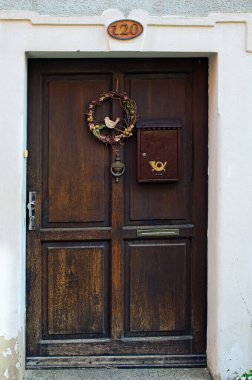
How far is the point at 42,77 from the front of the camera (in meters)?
4.88

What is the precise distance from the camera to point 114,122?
4.89 m

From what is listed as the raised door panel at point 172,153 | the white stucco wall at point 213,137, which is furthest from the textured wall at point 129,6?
the raised door panel at point 172,153

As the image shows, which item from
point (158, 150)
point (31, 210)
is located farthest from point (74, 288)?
point (158, 150)

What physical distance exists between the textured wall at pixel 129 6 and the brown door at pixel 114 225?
0.41 metres

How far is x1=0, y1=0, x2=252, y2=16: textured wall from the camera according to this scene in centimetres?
459

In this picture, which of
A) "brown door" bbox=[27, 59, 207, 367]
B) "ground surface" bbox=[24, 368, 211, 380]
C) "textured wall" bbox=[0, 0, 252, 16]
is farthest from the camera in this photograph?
"brown door" bbox=[27, 59, 207, 367]

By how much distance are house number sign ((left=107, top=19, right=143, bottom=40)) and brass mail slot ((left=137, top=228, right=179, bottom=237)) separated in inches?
58.5

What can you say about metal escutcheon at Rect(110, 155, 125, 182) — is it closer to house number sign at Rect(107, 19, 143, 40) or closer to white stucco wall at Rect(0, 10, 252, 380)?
white stucco wall at Rect(0, 10, 252, 380)

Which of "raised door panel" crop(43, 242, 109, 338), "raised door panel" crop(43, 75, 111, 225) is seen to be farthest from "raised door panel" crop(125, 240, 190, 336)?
"raised door panel" crop(43, 75, 111, 225)

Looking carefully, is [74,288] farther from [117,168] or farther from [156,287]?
[117,168]

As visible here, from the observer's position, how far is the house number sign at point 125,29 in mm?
4598

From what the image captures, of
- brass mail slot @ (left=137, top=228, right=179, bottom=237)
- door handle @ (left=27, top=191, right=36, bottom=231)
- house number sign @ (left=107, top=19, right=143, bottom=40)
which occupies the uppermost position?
house number sign @ (left=107, top=19, right=143, bottom=40)

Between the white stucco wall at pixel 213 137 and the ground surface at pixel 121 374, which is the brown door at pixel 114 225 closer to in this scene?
the ground surface at pixel 121 374

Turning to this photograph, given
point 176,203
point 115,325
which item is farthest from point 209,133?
point 115,325
